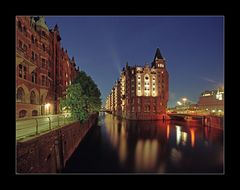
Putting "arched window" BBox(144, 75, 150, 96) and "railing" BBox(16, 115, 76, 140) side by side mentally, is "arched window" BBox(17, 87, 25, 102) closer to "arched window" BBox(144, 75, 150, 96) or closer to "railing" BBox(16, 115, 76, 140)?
"railing" BBox(16, 115, 76, 140)

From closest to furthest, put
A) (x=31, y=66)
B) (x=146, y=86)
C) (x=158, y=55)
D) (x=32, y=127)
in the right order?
1. (x=32, y=127)
2. (x=31, y=66)
3. (x=146, y=86)
4. (x=158, y=55)

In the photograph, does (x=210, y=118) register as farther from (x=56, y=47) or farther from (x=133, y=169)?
(x=56, y=47)

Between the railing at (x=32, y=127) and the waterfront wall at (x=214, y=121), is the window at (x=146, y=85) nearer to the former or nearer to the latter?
the waterfront wall at (x=214, y=121)

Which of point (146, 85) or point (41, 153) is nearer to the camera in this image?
point (41, 153)

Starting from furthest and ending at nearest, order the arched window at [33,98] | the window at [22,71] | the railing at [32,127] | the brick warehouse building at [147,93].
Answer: the brick warehouse building at [147,93] < the arched window at [33,98] < the window at [22,71] < the railing at [32,127]

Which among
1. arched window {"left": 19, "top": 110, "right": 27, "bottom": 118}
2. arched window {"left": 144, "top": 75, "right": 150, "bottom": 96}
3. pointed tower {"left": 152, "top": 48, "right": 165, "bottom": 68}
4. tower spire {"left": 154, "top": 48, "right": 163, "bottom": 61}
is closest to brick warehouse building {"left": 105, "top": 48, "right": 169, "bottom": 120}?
arched window {"left": 144, "top": 75, "right": 150, "bottom": 96}

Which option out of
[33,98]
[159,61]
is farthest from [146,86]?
[33,98]

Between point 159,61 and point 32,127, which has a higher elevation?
point 159,61

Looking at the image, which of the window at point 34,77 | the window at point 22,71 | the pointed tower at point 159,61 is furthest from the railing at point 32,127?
the pointed tower at point 159,61

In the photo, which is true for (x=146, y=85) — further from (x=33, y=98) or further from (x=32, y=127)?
(x=32, y=127)
